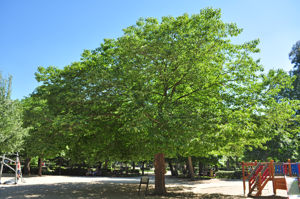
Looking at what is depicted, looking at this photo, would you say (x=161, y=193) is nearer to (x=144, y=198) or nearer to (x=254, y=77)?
(x=144, y=198)

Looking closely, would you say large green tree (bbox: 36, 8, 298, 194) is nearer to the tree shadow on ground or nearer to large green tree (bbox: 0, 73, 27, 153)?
the tree shadow on ground

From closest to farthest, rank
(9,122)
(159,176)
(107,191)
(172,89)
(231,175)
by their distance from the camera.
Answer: (172,89) < (159,176) < (107,191) < (9,122) < (231,175)

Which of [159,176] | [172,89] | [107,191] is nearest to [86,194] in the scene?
[107,191]

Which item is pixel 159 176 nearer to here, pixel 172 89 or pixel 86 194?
pixel 86 194

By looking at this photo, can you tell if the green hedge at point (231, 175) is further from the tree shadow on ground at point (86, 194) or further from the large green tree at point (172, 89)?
the large green tree at point (172, 89)

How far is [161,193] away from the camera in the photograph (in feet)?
48.3

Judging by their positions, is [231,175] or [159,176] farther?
[231,175]

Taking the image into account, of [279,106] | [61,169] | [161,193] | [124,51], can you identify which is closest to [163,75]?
[124,51]

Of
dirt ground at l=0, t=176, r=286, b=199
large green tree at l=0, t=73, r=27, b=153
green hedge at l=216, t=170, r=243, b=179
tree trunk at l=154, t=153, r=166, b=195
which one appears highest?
large green tree at l=0, t=73, r=27, b=153

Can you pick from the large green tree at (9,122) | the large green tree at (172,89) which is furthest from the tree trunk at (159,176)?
the large green tree at (9,122)

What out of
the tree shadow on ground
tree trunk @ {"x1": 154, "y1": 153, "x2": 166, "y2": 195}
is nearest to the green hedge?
the tree shadow on ground

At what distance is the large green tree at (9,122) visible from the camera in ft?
61.4

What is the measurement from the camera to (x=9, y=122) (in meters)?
18.9

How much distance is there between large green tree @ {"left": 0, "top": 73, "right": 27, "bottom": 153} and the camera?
18.7 meters
